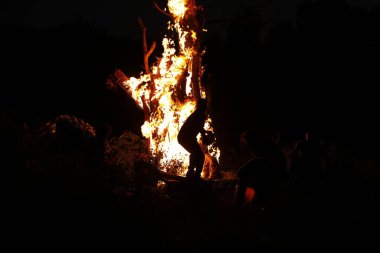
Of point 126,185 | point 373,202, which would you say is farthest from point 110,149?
point 373,202

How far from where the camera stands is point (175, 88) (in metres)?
10.5

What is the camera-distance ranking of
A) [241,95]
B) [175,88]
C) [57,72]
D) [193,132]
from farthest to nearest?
1. [241,95]
2. [57,72]
3. [175,88]
4. [193,132]

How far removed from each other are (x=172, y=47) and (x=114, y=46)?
24.7 ft

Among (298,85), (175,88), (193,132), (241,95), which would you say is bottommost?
(193,132)

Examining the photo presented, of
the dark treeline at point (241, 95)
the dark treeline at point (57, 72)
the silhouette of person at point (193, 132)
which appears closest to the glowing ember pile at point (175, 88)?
the dark treeline at point (241, 95)

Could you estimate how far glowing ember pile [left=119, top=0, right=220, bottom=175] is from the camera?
1038 cm

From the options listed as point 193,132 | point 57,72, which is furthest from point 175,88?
point 57,72

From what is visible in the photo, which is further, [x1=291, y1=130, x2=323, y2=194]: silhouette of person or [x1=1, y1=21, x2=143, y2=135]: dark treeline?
[x1=1, y1=21, x2=143, y2=135]: dark treeline

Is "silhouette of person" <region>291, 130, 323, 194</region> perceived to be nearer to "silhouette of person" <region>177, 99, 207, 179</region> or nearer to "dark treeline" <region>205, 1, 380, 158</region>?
"silhouette of person" <region>177, 99, 207, 179</region>

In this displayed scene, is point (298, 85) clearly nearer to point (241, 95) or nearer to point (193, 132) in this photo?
point (241, 95)

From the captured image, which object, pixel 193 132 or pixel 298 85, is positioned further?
pixel 298 85

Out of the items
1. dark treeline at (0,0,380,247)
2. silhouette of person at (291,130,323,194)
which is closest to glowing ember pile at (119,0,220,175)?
dark treeline at (0,0,380,247)

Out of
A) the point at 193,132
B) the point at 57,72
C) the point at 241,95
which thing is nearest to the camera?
the point at 193,132

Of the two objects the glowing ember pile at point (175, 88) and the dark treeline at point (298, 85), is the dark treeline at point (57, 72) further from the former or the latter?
the glowing ember pile at point (175, 88)
